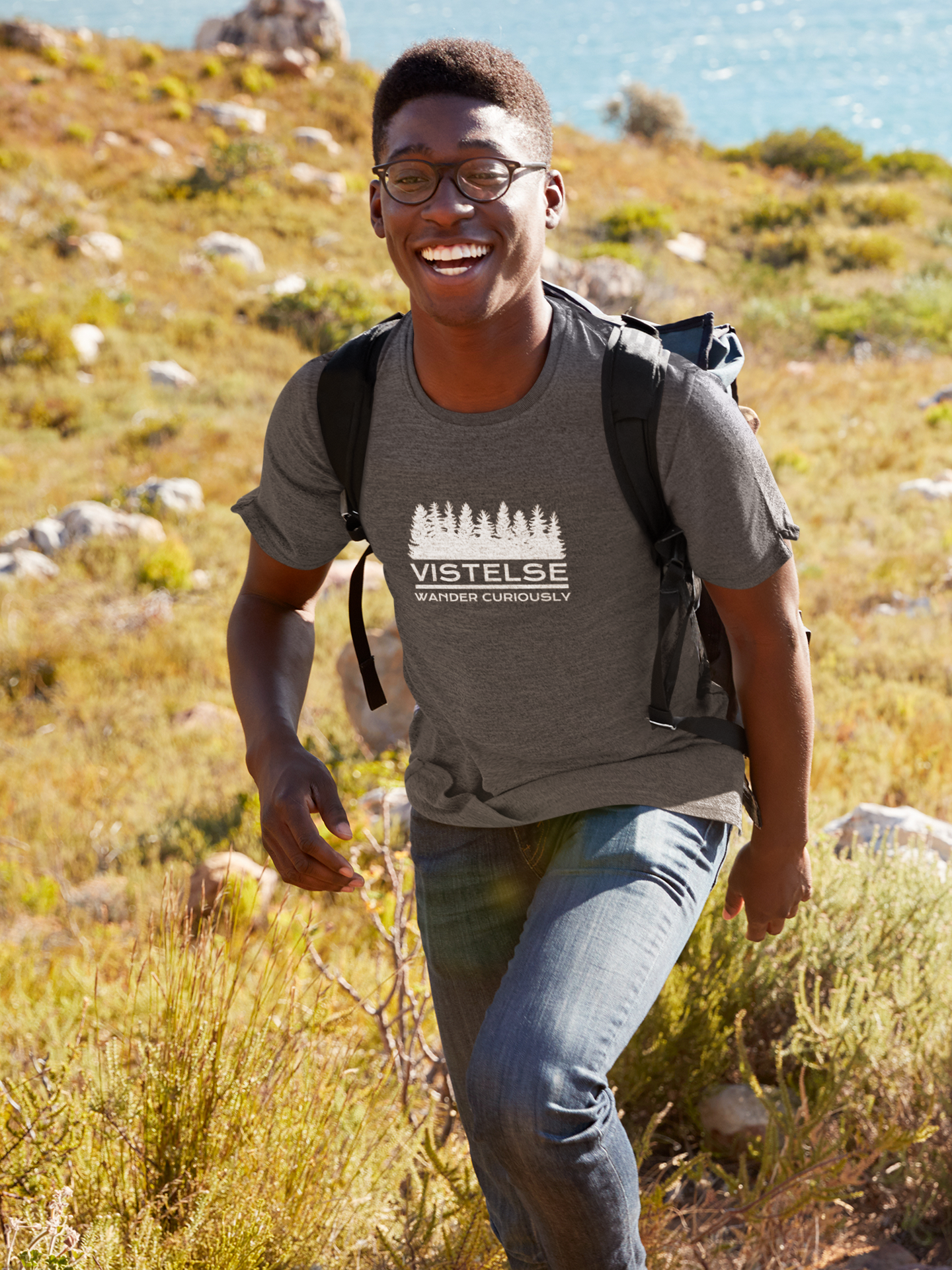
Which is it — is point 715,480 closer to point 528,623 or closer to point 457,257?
point 528,623

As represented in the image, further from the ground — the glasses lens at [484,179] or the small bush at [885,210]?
the small bush at [885,210]

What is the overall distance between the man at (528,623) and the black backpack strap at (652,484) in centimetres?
2

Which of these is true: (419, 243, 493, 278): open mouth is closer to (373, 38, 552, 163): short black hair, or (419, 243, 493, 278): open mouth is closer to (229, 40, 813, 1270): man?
(229, 40, 813, 1270): man

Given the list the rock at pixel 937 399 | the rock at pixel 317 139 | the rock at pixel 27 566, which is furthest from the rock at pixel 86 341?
the rock at pixel 317 139

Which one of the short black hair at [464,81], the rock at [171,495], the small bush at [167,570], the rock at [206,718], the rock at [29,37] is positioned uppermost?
the rock at [29,37]

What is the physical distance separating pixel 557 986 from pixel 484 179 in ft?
3.74

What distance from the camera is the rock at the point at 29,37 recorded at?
2588cm

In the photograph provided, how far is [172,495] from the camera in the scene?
9023 millimetres

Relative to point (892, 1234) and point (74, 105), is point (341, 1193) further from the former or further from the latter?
point (74, 105)

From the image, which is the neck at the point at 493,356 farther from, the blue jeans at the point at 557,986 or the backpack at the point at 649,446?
the blue jeans at the point at 557,986

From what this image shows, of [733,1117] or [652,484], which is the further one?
[733,1117]

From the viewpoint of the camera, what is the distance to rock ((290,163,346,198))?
2156cm

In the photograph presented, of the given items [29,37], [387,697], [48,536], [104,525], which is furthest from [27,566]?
[29,37]

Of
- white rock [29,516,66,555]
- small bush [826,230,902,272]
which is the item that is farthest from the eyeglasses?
small bush [826,230,902,272]
